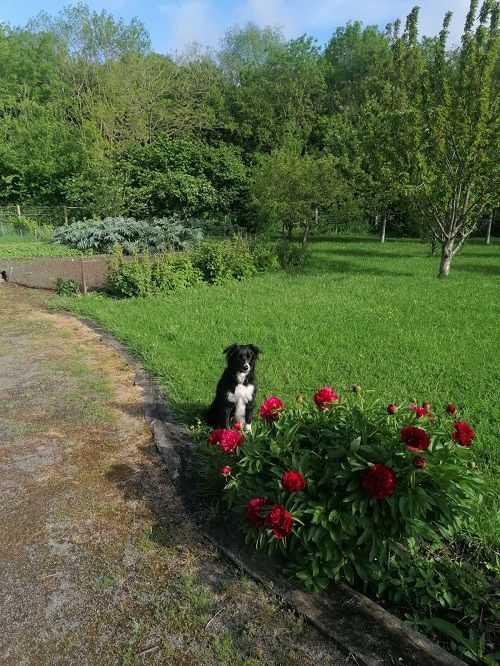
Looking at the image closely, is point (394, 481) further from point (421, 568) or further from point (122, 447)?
point (122, 447)

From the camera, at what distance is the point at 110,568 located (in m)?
2.45

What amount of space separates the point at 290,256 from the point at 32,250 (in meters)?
8.08

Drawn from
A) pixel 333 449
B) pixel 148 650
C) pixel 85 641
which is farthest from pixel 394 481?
pixel 85 641

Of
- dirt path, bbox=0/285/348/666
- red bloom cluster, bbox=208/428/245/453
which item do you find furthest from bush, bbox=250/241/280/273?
red bloom cluster, bbox=208/428/245/453

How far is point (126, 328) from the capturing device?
7.25 meters

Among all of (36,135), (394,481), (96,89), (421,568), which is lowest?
(421,568)

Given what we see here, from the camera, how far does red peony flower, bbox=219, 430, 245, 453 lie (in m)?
2.62

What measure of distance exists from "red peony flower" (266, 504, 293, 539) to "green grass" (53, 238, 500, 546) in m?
1.22

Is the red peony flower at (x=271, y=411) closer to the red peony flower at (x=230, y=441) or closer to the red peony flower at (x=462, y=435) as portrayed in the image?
the red peony flower at (x=230, y=441)

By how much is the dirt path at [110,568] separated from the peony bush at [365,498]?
0.32 metres

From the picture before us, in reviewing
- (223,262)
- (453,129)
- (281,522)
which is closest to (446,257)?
(453,129)

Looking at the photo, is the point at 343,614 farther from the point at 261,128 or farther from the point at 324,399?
the point at 261,128

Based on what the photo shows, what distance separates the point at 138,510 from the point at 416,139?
12.2 meters

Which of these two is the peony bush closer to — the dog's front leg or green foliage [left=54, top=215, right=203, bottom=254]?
the dog's front leg
